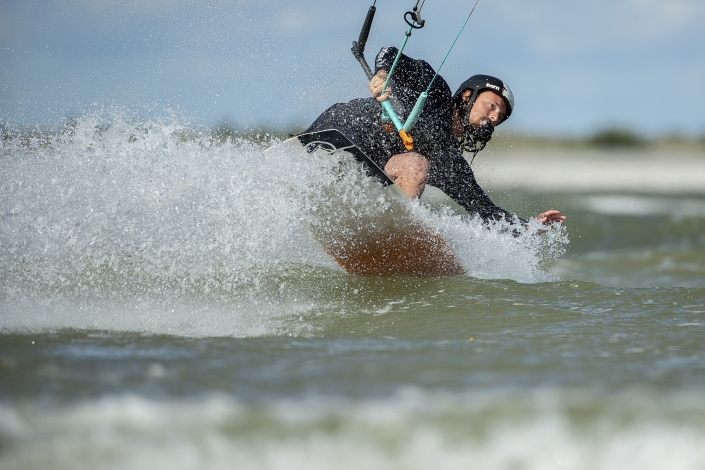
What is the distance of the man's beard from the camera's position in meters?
5.32

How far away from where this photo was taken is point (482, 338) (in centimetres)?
365

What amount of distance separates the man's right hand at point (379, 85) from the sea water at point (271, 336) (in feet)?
2.13

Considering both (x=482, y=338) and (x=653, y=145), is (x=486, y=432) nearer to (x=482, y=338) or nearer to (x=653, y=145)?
(x=482, y=338)

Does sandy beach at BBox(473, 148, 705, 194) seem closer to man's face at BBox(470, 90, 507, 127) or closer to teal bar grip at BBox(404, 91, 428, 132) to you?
man's face at BBox(470, 90, 507, 127)

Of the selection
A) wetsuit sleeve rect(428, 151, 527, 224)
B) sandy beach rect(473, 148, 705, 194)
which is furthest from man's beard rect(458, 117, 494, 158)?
sandy beach rect(473, 148, 705, 194)

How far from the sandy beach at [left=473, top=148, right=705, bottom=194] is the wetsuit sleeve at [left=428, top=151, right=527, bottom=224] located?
21990mm

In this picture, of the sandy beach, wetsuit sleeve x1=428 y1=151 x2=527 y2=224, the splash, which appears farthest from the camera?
the sandy beach

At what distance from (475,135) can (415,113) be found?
676 mm

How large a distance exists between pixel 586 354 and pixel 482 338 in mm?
581

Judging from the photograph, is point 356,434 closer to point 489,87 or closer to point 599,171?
point 489,87

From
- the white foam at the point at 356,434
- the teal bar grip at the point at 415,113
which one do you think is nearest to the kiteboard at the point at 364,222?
the teal bar grip at the point at 415,113

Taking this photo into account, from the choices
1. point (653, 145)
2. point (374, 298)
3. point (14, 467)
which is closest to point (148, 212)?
point (374, 298)

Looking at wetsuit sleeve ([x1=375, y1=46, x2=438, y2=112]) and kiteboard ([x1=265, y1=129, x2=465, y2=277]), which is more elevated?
wetsuit sleeve ([x1=375, y1=46, x2=438, y2=112])

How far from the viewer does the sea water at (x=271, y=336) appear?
236 centimetres
